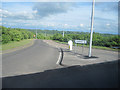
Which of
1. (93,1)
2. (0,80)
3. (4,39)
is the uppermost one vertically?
(93,1)

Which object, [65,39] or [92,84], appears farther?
[65,39]

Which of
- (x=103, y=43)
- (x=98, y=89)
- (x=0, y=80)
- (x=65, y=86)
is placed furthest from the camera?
(x=103, y=43)

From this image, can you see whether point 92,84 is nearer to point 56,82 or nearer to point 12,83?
point 56,82

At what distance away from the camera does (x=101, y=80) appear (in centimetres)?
523

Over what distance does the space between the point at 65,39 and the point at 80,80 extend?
4903 cm

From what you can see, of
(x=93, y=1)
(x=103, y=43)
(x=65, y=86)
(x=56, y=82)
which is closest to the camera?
(x=65, y=86)

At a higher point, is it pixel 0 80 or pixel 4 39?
pixel 4 39

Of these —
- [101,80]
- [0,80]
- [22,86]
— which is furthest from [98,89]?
[0,80]

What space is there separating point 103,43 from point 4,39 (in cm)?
2158

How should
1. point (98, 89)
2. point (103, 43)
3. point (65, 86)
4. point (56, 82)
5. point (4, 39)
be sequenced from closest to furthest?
1. point (98, 89)
2. point (65, 86)
3. point (56, 82)
4. point (4, 39)
5. point (103, 43)

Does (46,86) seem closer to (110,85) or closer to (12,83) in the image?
(12,83)

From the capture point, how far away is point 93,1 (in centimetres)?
1198

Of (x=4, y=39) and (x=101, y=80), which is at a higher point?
(x=4, y=39)

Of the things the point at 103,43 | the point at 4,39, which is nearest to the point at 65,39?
the point at 103,43
